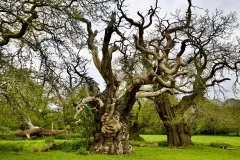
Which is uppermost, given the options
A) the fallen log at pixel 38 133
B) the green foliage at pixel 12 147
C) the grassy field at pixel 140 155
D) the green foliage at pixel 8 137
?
the fallen log at pixel 38 133

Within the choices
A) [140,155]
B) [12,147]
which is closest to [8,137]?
[12,147]

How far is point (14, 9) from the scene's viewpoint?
9109 mm

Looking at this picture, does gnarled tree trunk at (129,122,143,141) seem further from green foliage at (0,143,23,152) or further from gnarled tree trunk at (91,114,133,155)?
green foliage at (0,143,23,152)

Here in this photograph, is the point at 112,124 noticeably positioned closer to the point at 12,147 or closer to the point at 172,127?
the point at 12,147

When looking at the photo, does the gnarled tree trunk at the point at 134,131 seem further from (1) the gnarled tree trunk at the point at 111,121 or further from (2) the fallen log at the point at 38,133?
(1) the gnarled tree trunk at the point at 111,121

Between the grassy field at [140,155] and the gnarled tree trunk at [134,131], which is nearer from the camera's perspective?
the grassy field at [140,155]

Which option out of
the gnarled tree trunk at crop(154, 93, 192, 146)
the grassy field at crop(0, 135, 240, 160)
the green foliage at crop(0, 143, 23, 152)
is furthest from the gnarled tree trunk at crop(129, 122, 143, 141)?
the green foliage at crop(0, 143, 23, 152)

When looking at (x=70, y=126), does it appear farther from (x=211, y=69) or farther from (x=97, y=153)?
(x=211, y=69)

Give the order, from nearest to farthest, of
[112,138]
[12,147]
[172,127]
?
[112,138] → [12,147] → [172,127]

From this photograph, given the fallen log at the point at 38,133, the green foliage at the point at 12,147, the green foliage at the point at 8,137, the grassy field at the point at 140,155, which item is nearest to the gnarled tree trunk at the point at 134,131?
the fallen log at the point at 38,133

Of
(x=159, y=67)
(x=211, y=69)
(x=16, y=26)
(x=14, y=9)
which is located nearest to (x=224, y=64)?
(x=211, y=69)

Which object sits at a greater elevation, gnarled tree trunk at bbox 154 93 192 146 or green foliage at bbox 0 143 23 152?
gnarled tree trunk at bbox 154 93 192 146

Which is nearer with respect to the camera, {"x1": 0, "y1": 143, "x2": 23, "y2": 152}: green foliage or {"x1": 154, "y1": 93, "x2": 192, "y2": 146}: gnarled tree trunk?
{"x1": 0, "y1": 143, "x2": 23, "y2": 152}: green foliage

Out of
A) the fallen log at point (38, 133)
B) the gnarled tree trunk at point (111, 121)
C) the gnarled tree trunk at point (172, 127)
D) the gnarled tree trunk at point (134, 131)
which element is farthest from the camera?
the gnarled tree trunk at point (134, 131)
